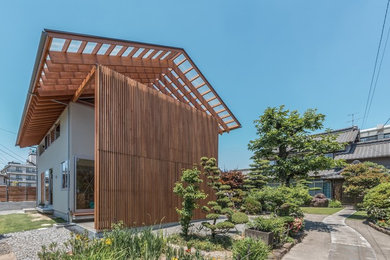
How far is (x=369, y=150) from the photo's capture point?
2044 cm

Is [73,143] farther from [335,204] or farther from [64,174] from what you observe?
[335,204]

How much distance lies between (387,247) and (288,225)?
262 centimetres

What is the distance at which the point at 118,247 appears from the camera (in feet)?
14.0

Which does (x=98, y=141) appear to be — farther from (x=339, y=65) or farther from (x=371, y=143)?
(x=371, y=143)

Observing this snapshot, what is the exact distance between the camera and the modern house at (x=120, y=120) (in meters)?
6.80

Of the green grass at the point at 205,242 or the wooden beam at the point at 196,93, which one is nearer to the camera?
the green grass at the point at 205,242

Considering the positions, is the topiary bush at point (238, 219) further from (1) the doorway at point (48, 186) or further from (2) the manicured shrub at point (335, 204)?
(2) the manicured shrub at point (335, 204)

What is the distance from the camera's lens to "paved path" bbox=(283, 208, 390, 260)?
18.9 feet

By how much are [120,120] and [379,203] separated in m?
10.9

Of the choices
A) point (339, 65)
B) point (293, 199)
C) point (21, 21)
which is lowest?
point (293, 199)

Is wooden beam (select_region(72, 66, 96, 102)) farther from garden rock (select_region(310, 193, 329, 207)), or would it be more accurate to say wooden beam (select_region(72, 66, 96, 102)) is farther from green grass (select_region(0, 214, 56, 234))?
garden rock (select_region(310, 193, 329, 207))

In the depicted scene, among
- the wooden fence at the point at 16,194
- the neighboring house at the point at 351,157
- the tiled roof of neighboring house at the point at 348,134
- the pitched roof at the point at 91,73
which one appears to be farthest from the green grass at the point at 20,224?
the tiled roof of neighboring house at the point at 348,134

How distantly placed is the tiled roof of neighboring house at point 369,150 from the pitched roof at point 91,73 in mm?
14148

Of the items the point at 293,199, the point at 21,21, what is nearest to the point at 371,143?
the point at 293,199
